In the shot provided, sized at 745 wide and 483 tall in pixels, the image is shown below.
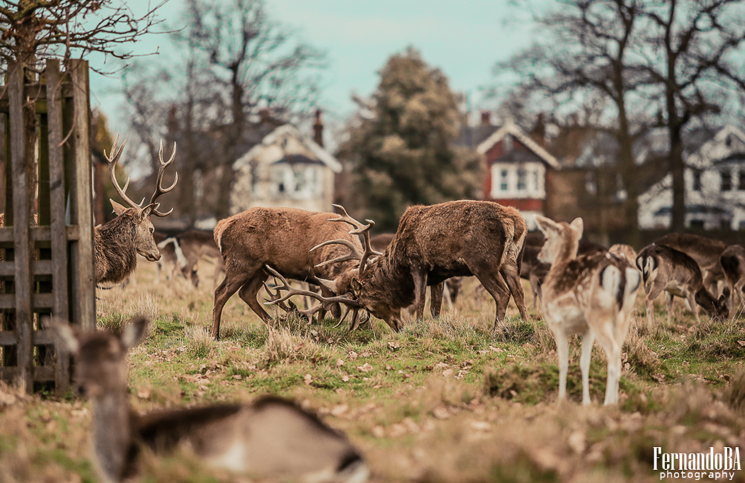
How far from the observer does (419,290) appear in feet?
30.6

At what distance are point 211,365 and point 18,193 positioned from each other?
2.64 meters

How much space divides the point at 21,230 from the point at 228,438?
3.22 m

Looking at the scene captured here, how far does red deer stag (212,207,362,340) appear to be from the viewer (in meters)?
9.61

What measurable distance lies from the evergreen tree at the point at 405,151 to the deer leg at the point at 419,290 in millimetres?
26560

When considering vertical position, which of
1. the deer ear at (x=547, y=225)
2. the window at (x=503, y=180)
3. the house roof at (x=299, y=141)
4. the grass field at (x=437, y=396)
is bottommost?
the grass field at (x=437, y=396)

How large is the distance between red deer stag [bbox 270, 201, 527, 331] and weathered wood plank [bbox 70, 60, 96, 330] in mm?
3751

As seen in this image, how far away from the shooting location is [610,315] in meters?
5.14

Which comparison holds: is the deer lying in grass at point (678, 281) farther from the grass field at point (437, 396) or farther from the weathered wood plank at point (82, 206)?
the weathered wood plank at point (82, 206)

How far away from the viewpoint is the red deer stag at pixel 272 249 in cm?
961

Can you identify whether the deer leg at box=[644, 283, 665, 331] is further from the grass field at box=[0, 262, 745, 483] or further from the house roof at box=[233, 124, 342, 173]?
the house roof at box=[233, 124, 342, 173]

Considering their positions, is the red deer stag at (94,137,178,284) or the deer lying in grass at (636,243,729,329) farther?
the deer lying in grass at (636,243,729,329)

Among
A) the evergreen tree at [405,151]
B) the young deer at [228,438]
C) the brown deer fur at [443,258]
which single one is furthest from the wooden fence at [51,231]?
the evergreen tree at [405,151]

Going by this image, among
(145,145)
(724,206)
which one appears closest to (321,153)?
(145,145)

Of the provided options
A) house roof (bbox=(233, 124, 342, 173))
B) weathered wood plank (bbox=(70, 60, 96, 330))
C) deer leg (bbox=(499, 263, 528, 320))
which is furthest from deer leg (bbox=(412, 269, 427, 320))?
house roof (bbox=(233, 124, 342, 173))
